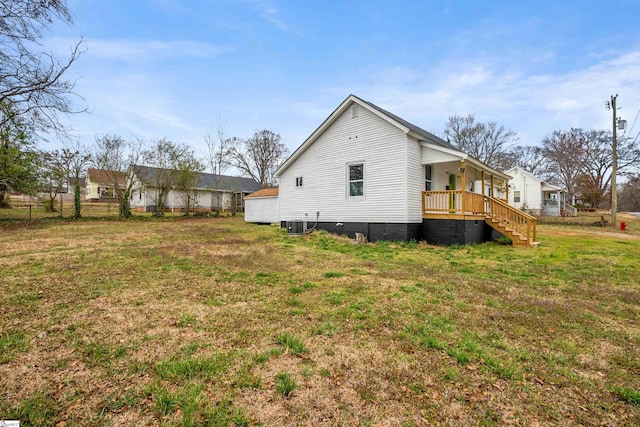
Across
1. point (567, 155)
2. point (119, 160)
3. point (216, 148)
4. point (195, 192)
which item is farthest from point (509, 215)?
point (567, 155)

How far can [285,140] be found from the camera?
127 feet

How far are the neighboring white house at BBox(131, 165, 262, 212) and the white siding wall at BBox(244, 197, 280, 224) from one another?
7.63m

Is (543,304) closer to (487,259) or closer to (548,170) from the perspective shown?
Result: (487,259)

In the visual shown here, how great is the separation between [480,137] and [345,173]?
31812mm

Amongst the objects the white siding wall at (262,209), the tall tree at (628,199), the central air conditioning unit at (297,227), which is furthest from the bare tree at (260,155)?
the tall tree at (628,199)

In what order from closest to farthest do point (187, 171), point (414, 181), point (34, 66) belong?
point (34, 66), point (414, 181), point (187, 171)

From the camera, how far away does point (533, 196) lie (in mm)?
33094

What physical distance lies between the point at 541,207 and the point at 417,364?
1575 inches

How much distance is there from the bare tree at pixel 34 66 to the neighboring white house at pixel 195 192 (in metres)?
12.0

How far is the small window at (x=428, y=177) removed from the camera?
1222cm

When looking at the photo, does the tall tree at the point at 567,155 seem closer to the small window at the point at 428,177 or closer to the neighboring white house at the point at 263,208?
the small window at the point at 428,177

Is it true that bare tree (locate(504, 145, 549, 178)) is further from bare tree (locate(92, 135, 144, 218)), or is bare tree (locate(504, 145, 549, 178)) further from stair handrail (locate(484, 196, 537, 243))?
bare tree (locate(92, 135, 144, 218))

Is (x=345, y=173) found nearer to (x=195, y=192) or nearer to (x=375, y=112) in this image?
(x=375, y=112)

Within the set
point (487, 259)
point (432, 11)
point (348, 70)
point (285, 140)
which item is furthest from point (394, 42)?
point (285, 140)
